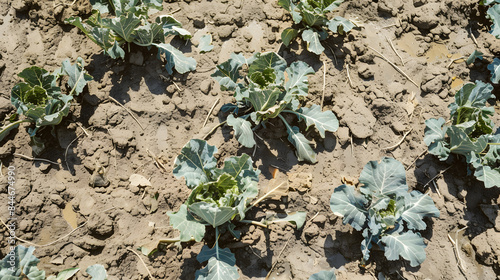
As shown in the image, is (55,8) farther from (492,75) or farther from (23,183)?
(492,75)

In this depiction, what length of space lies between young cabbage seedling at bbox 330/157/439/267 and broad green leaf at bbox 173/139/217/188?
120 centimetres

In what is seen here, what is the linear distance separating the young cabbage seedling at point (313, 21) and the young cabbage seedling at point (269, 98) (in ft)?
1.17

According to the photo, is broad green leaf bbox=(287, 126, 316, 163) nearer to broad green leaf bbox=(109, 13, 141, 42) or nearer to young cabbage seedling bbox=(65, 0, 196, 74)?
young cabbage seedling bbox=(65, 0, 196, 74)

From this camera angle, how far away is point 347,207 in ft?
11.6

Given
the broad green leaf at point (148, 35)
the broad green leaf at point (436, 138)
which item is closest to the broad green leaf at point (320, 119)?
the broad green leaf at point (436, 138)

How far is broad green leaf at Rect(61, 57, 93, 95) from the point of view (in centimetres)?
377

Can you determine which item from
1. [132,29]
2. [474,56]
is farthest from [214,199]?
[474,56]

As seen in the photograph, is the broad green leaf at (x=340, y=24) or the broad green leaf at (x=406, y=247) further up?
the broad green leaf at (x=340, y=24)

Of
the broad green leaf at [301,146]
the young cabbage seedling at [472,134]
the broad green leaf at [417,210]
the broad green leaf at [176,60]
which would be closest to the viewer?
the broad green leaf at [417,210]

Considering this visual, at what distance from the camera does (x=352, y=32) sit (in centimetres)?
438

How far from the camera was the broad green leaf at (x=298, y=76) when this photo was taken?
389cm

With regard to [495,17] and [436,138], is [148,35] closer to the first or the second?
[436,138]

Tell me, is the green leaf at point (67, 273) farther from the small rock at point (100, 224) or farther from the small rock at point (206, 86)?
the small rock at point (206, 86)

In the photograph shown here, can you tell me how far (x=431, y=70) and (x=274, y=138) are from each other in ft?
6.41
